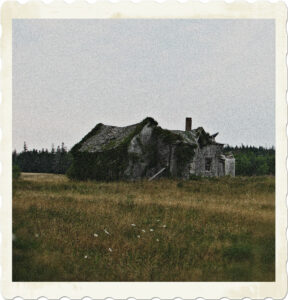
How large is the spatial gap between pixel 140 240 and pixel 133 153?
14.0 meters

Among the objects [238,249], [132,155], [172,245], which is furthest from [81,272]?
[132,155]

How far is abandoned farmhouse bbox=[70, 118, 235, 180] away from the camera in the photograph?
22.1 metres

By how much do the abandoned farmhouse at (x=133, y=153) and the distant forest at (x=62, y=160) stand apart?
1.57 metres

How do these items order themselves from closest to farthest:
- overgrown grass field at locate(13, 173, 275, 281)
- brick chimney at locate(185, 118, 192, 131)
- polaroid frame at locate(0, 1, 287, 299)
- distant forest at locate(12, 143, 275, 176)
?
overgrown grass field at locate(13, 173, 275, 281) < polaroid frame at locate(0, 1, 287, 299) < distant forest at locate(12, 143, 275, 176) < brick chimney at locate(185, 118, 192, 131)

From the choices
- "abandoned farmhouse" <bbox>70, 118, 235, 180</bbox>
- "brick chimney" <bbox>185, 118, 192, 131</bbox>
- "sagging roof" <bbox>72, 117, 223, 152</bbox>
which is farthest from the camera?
"brick chimney" <bbox>185, 118, 192, 131</bbox>

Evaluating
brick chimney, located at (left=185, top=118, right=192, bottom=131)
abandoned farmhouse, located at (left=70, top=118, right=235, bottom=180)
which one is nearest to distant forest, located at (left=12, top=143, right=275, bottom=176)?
abandoned farmhouse, located at (left=70, top=118, right=235, bottom=180)

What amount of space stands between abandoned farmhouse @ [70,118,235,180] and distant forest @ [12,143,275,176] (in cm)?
157

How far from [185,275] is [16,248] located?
4.15m

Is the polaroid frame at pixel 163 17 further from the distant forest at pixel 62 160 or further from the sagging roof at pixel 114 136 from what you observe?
the sagging roof at pixel 114 136

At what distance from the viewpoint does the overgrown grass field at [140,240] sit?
764cm

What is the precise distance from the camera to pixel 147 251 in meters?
8.10

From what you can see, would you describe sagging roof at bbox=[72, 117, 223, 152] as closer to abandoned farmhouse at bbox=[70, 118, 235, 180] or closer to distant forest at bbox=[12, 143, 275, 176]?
abandoned farmhouse at bbox=[70, 118, 235, 180]

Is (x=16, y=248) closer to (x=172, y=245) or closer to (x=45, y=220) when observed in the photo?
(x=45, y=220)

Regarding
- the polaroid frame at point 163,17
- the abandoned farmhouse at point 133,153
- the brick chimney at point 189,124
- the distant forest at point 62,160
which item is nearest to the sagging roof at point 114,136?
the abandoned farmhouse at point 133,153
